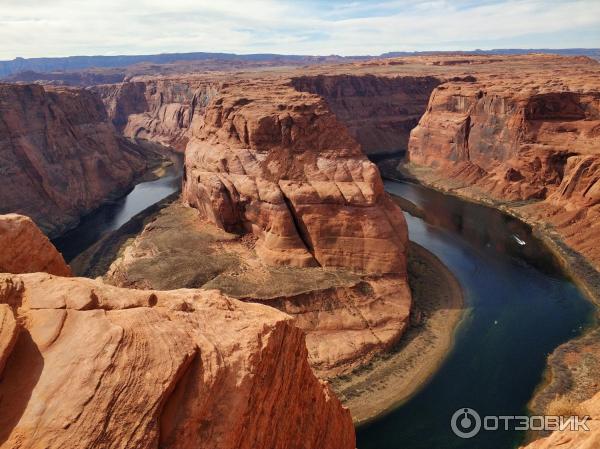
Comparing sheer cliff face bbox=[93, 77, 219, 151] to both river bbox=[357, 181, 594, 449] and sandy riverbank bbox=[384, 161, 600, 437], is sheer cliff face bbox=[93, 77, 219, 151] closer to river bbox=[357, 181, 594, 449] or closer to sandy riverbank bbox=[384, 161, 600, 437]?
river bbox=[357, 181, 594, 449]

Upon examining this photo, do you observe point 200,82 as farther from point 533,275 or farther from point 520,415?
point 520,415

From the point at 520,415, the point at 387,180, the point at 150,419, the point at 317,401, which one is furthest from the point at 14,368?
the point at 387,180

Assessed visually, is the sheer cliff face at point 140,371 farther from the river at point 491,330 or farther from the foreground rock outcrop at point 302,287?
the foreground rock outcrop at point 302,287

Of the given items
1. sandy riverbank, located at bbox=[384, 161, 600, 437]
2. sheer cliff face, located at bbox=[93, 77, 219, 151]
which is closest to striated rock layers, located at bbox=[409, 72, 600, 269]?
sandy riverbank, located at bbox=[384, 161, 600, 437]

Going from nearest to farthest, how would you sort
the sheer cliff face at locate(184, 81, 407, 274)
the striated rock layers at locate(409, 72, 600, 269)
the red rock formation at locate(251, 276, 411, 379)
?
the red rock formation at locate(251, 276, 411, 379) → the sheer cliff face at locate(184, 81, 407, 274) → the striated rock layers at locate(409, 72, 600, 269)

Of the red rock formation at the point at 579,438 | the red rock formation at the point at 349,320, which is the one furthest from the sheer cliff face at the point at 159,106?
the red rock formation at the point at 579,438

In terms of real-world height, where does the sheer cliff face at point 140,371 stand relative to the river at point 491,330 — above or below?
above
